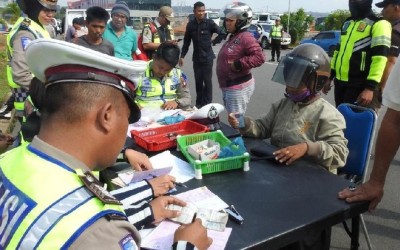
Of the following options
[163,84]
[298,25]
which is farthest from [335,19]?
[163,84]

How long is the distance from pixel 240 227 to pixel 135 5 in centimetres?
6254

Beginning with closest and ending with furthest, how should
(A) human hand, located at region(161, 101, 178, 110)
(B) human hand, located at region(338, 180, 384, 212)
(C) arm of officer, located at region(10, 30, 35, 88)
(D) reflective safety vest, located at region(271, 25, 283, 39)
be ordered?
(B) human hand, located at region(338, 180, 384, 212)
(C) arm of officer, located at region(10, 30, 35, 88)
(A) human hand, located at region(161, 101, 178, 110)
(D) reflective safety vest, located at region(271, 25, 283, 39)

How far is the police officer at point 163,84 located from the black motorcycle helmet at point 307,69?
135 centimetres

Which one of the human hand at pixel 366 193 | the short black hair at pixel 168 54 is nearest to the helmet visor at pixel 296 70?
the human hand at pixel 366 193

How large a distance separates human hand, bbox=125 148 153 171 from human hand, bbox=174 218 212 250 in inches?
30.8

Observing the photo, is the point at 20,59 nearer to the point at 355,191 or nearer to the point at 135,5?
the point at 355,191

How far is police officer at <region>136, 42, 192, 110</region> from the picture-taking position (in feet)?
11.3

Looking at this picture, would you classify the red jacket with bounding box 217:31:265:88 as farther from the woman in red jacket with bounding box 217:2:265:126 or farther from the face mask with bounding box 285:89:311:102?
the face mask with bounding box 285:89:311:102

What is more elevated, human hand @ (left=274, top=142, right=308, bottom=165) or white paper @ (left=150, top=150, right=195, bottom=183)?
human hand @ (left=274, top=142, right=308, bottom=165)

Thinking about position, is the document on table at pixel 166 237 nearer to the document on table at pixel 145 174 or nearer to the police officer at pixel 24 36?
the document on table at pixel 145 174

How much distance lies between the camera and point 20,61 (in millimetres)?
3090

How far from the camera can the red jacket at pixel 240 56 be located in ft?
13.2

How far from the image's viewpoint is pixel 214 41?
6105mm

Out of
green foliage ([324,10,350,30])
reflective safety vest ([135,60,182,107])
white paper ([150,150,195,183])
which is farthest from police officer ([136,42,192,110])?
green foliage ([324,10,350,30])
